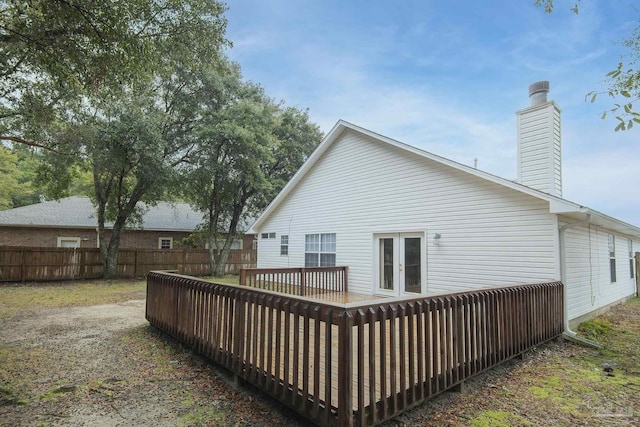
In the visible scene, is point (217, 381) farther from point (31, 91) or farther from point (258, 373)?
point (31, 91)

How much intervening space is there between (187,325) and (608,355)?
6.64m

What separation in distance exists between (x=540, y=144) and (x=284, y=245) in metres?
8.98

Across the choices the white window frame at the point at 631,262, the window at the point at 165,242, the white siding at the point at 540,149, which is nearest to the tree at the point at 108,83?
the window at the point at 165,242

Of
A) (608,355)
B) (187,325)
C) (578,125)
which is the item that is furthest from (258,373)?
(578,125)

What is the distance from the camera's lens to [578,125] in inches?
359

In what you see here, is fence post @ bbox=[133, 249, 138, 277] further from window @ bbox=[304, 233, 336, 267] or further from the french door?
the french door

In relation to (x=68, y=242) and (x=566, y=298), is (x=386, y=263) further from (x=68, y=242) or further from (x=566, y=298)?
(x=68, y=242)

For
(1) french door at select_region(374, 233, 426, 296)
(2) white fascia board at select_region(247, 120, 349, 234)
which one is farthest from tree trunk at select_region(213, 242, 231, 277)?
(1) french door at select_region(374, 233, 426, 296)

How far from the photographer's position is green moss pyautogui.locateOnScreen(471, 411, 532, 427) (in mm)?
3104

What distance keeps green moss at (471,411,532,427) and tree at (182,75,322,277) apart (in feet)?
45.1

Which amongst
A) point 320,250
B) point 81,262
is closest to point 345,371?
point 320,250

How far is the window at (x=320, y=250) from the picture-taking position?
1109 centimetres

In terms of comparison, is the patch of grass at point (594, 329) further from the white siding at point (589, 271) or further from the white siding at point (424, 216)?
the white siding at point (424, 216)

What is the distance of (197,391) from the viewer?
3750 mm
